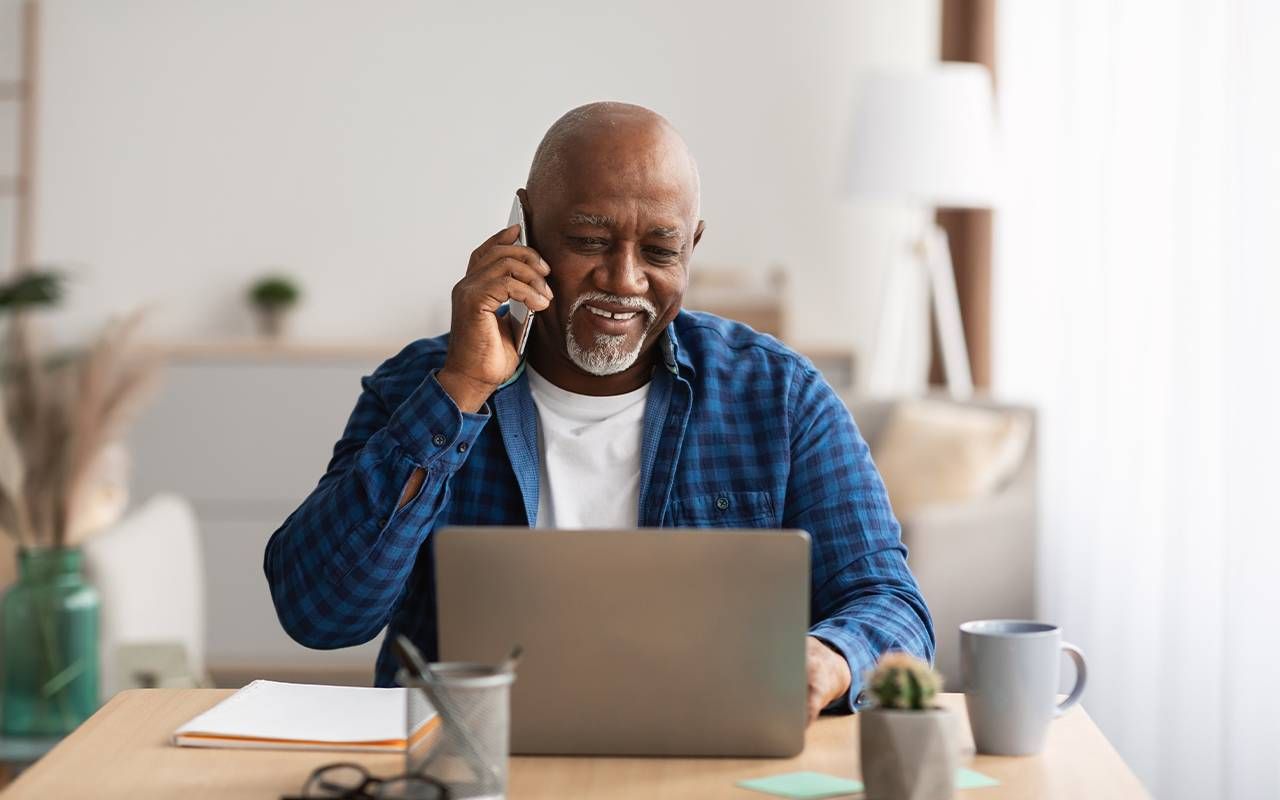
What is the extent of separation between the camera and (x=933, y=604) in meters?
3.55

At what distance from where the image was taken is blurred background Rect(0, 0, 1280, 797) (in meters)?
3.50

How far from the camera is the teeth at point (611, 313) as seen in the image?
177cm

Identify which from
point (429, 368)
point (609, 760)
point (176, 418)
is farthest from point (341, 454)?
point (176, 418)

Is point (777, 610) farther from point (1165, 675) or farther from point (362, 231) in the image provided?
point (362, 231)

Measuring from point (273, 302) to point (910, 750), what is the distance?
4.24m

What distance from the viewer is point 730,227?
518 cm

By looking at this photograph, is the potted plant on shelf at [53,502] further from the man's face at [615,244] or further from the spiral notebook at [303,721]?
the spiral notebook at [303,721]

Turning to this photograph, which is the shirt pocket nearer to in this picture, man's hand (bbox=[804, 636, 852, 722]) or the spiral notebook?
man's hand (bbox=[804, 636, 852, 722])

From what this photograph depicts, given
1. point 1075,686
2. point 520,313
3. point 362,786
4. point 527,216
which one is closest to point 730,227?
point 527,216

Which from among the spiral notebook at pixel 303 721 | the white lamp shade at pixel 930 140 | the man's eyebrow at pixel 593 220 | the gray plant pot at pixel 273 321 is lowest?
the spiral notebook at pixel 303 721

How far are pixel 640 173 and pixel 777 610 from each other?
705 millimetres

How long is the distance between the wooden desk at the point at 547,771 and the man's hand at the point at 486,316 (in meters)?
0.49

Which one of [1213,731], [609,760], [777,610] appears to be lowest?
[1213,731]

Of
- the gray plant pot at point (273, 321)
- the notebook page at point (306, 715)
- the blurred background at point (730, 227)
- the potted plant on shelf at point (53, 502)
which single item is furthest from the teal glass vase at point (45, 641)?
the gray plant pot at point (273, 321)
